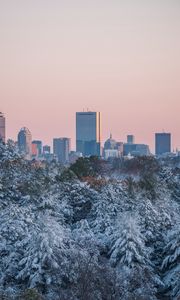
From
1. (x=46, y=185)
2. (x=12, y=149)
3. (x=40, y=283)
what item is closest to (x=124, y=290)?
(x=40, y=283)

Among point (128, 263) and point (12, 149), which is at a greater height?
point (12, 149)

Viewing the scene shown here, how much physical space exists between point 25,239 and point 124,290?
23.6ft

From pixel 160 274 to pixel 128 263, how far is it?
2130 mm

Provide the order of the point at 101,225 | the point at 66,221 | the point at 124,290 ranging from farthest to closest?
the point at 66,221 → the point at 101,225 → the point at 124,290

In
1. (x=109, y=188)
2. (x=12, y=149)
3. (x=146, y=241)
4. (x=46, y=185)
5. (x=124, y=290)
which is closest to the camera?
(x=124, y=290)

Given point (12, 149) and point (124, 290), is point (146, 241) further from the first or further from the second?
point (12, 149)

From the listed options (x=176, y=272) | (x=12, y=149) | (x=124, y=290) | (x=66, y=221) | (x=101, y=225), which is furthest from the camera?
(x=12, y=149)

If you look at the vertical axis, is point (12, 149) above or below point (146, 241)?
above

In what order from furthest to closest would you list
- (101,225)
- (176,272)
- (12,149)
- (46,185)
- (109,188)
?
1. (12,149)
2. (46,185)
3. (109,188)
4. (101,225)
5. (176,272)

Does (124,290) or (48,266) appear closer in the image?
(124,290)

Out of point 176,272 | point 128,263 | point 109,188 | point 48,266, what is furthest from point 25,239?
point 109,188

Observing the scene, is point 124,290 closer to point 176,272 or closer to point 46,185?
point 176,272

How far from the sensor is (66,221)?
40.0 m

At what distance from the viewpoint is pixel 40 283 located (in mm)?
27828
